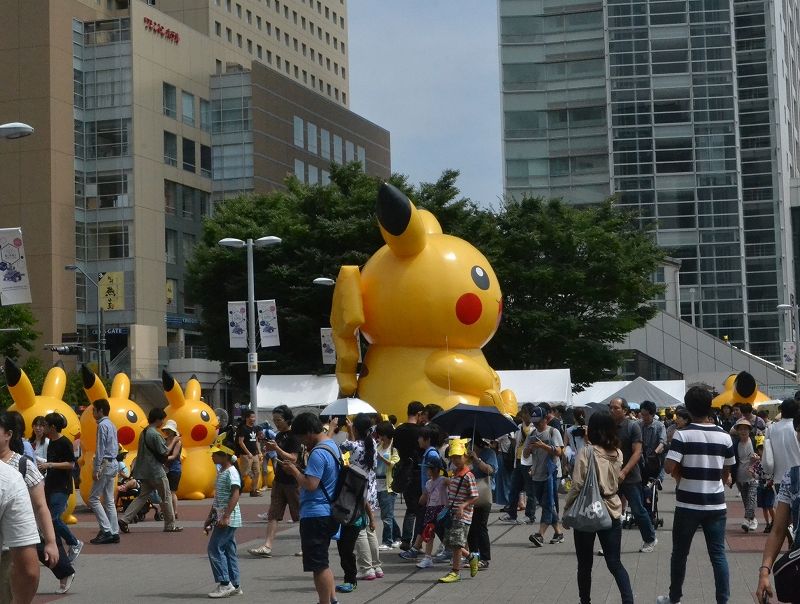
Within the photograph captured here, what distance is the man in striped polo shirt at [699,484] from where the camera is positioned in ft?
30.3

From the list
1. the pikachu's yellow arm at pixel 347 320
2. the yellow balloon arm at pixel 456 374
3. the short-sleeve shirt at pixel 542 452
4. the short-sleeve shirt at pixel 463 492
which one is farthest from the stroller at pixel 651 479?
the pikachu's yellow arm at pixel 347 320

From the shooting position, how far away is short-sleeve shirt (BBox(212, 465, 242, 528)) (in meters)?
11.7

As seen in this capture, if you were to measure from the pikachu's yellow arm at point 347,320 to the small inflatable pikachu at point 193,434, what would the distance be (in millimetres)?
3730

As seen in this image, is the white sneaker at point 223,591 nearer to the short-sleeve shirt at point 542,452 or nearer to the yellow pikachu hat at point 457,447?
the yellow pikachu hat at point 457,447

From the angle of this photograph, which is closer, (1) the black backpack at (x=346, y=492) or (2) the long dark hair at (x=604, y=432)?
(1) the black backpack at (x=346, y=492)

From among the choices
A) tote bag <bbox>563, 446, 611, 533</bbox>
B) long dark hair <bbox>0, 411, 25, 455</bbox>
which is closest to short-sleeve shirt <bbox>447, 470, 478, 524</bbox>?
tote bag <bbox>563, 446, 611, 533</bbox>

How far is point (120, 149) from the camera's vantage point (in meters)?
66.1

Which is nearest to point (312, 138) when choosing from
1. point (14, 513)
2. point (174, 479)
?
point (174, 479)

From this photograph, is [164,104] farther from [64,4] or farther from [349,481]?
[349,481]

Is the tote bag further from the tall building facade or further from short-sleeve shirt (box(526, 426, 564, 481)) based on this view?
the tall building facade

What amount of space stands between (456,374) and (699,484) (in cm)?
1702

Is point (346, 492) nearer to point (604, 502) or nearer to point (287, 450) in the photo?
point (604, 502)

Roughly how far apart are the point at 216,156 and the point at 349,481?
65.0 metres

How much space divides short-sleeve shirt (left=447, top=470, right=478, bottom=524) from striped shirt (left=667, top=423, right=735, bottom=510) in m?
3.57
